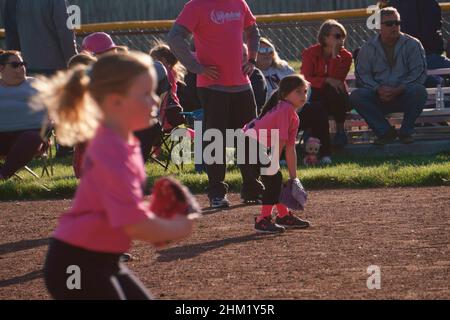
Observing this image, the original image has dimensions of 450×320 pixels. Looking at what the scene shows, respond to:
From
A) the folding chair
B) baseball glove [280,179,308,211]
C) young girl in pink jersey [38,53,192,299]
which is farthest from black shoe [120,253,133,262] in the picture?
the folding chair

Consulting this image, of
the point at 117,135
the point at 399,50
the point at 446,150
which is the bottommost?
the point at 446,150

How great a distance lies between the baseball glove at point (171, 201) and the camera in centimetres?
461

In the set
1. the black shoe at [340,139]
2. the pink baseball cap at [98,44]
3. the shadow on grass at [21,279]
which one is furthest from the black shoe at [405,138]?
the shadow on grass at [21,279]

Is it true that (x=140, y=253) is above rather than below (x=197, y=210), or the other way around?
below

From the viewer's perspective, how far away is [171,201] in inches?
183

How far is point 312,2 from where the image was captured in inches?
1156

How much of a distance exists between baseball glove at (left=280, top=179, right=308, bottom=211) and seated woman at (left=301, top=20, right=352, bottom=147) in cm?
434

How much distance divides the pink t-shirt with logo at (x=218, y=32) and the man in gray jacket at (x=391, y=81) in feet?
11.3

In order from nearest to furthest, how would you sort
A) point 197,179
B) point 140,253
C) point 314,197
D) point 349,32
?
1. point 140,253
2. point 314,197
3. point 197,179
4. point 349,32

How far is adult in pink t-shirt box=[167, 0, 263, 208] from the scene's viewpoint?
34.4 ft

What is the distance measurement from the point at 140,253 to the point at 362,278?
204 centimetres

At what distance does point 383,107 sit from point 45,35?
166 inches

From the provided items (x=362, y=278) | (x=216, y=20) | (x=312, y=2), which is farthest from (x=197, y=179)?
(x=312, y=2)

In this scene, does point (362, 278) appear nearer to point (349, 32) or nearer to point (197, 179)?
point (197, 179)
